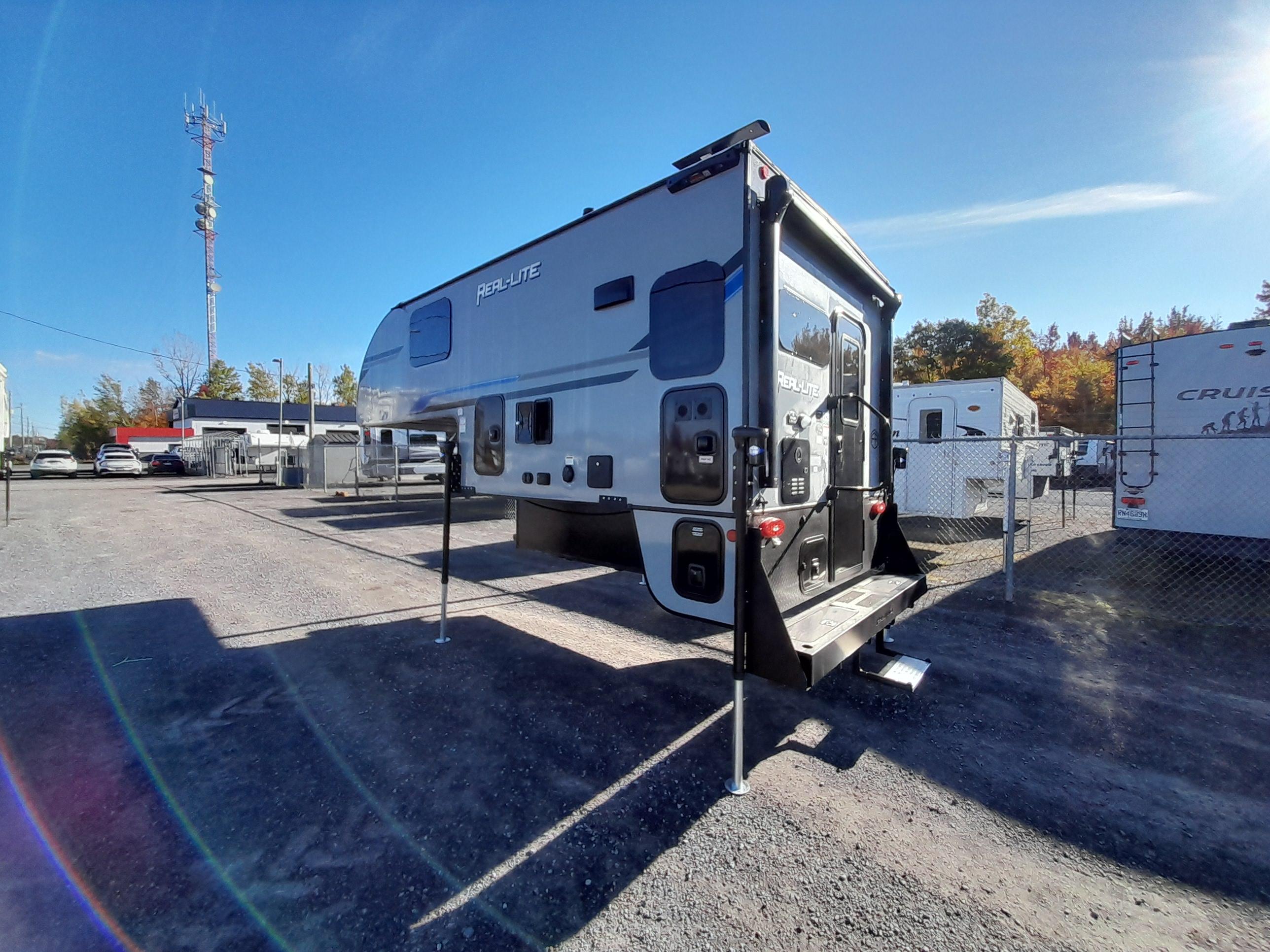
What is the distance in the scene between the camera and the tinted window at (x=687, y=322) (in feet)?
10.0

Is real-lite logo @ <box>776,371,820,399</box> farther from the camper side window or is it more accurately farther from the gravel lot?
the camper side window

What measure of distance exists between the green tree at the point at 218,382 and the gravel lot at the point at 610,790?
59.3m

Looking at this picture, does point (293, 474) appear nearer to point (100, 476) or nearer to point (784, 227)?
point (100, 476)

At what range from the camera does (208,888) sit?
206cm

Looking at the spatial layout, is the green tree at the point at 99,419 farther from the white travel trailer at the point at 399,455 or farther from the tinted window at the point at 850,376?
the tinted window at the point at 850,376

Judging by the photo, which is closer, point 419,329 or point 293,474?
point 419,329

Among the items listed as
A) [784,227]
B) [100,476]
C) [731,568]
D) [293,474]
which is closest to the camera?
[731,568]

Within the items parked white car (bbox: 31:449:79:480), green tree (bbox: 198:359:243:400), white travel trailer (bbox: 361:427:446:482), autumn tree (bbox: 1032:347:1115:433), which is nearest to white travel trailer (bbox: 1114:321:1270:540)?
white travel trailer (bbox: 361:427:446:482)

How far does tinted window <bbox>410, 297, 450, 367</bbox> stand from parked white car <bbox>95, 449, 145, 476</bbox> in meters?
32.4

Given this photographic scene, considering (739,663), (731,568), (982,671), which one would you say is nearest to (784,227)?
(731,568)

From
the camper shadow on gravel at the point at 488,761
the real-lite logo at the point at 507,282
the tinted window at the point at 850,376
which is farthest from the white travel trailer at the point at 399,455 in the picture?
the tinted window at the point at 850,376

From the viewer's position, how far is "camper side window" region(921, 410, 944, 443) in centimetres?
1096

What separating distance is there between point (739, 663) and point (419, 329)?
5.00 meters

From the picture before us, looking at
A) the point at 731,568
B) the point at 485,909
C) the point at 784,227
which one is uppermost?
the point at 784,227
